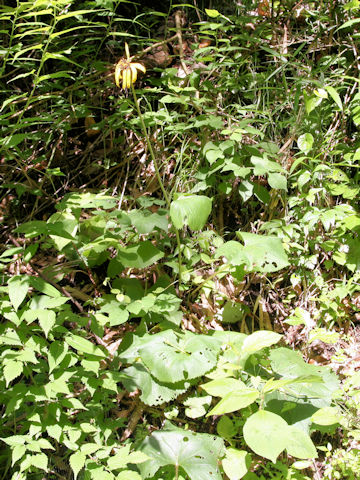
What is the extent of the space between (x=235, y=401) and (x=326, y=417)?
1.27ft

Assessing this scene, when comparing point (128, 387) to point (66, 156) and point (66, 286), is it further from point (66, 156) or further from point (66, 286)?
point (66, 156)

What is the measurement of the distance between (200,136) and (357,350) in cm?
146

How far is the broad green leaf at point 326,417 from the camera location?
1.52 m

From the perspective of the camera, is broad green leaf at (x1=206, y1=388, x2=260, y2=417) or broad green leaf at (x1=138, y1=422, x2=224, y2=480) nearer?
broad green leaf at (x1=206, y1=388, x2=260, y2=417)

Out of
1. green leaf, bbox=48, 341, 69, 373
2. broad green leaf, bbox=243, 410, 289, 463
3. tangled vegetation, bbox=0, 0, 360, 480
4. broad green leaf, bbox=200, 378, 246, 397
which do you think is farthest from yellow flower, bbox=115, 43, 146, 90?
broad green leaf, bbox=243, 410, 289, 463

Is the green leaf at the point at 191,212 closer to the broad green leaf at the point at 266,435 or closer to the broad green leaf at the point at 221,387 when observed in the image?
the broad green leaf at the point at 221,387

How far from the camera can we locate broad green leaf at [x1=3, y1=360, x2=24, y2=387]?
141 centimetres

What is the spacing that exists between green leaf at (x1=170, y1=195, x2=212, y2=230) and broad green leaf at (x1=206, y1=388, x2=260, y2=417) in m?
0.65

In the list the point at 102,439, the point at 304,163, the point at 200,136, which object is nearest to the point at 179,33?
the point at 200,136

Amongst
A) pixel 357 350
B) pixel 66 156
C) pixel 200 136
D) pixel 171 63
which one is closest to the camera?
pixel 357 350

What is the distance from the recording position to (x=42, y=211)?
2.58 m

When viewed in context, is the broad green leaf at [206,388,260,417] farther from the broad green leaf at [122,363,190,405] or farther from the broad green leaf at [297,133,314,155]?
the broad green leaf at [297,133,314,155]

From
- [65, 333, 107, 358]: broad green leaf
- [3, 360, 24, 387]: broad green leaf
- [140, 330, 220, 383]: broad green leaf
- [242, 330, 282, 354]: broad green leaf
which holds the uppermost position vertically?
[3, 360, 24, 387]: broad green leaf

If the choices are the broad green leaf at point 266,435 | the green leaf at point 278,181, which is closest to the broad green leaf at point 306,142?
the green leaf at point 278,181
